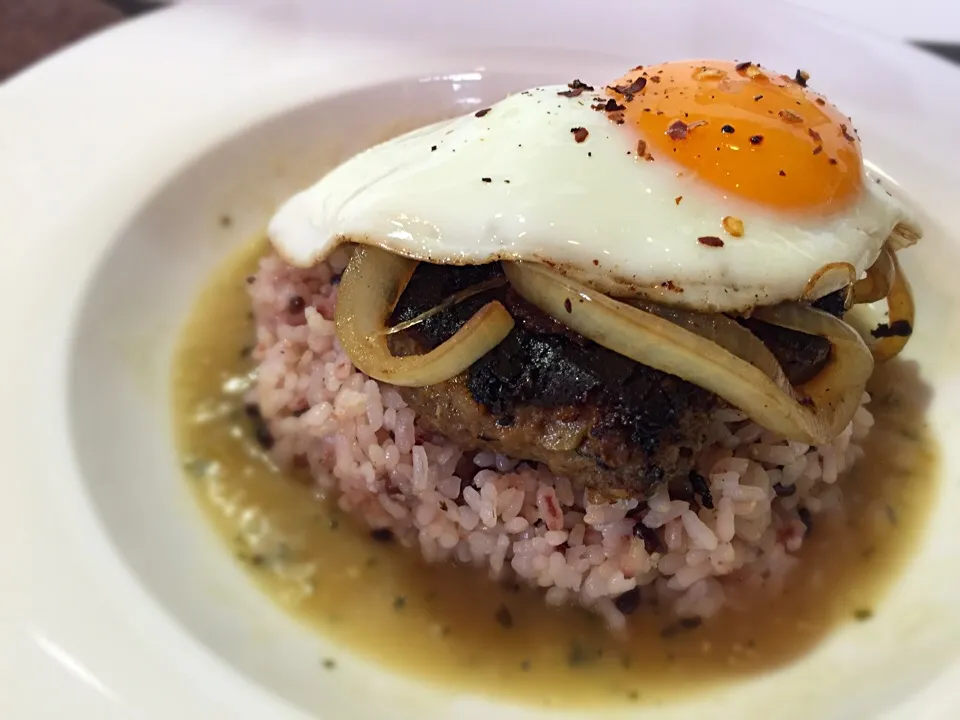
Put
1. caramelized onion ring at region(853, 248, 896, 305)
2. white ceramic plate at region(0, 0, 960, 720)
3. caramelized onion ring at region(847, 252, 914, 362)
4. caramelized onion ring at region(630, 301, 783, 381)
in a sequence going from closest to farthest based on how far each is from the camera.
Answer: white ceramic plate at region(0, 0, 960, 720)
caramelized onion ring at region(630, 301, 783, 381)
caramelized onion ring at region(853, 248, 896, 305)
caramelized onion ring at region(847, 252, 914, 362)

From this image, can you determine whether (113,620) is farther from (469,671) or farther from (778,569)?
(778,569)

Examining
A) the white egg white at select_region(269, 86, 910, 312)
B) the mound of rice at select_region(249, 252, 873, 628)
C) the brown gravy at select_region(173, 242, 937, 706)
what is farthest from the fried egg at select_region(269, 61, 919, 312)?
the brown gravy at select_region(173, 242, 937, 706)

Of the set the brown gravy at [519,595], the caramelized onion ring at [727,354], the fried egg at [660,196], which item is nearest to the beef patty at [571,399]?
the caramelized onion ring at [727,354]

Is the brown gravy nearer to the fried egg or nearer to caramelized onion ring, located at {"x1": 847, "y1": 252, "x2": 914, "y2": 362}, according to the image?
caramelized onion ring, located at {"x1": 847, "y1": 252, "x2": 914, "y2": 362}

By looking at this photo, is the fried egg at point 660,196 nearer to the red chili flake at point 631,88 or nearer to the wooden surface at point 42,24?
the red chili flake at point 631,88

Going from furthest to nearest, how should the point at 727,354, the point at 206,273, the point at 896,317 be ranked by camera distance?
the point at 206,273
the point at 896,317
the point at 727,354

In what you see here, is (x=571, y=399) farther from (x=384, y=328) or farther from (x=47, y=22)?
(x=47, y=22)

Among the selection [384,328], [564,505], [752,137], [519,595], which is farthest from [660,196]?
[519,595]
